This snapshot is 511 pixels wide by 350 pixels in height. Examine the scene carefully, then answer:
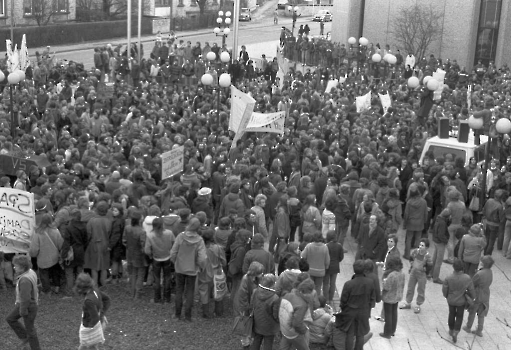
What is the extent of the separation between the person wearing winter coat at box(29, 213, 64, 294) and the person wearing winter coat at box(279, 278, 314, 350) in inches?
163

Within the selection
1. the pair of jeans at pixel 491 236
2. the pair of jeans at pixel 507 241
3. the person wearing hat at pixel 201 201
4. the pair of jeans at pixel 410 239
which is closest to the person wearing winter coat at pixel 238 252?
the person wearing hat at pixel 201 201

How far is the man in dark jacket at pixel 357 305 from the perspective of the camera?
1087 centimetres

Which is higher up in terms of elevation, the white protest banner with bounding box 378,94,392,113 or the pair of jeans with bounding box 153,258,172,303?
the white protest banner with bounding box 378,94,392,113

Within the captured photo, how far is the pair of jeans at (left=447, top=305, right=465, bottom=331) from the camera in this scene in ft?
39.0

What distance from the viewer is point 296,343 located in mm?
10211

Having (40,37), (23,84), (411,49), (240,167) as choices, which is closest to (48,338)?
(240,167)

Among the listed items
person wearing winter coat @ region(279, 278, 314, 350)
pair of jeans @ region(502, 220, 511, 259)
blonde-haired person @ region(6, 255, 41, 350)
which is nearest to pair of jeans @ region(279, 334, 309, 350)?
person wearing winter coat @ region(279, 278, 314, 350)

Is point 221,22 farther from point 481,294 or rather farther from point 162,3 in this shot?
point 481,294

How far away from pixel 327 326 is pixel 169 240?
2.63 metres

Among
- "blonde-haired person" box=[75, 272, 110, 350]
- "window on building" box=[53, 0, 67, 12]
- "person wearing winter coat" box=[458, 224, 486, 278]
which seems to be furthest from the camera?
"window on building" box=[53, 0, 67, 12]

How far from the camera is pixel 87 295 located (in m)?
9.71

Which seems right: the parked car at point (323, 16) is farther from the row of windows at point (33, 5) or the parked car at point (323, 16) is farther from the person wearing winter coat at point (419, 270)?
the person wearing winter coat at point (419, 270)

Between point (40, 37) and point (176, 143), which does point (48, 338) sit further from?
point (40, 37)

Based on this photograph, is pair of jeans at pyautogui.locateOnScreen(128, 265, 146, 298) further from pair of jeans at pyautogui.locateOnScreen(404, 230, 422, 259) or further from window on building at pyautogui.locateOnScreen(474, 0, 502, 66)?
window on building at pyautogui.locateOnScreen(474, 0, 502, 66)
